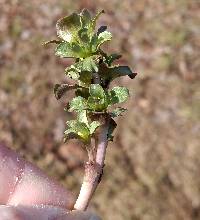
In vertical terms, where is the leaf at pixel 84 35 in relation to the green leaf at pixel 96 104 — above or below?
above

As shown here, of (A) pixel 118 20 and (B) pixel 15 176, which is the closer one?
(B) pixel 15 176

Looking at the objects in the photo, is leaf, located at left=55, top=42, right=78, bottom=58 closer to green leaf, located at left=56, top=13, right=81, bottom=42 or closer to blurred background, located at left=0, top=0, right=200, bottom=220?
green leaf, located at left=56, top=13, right=81, bottom=42

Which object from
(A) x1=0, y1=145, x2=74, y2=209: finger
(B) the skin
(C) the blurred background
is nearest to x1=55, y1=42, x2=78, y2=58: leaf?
(B) the skin

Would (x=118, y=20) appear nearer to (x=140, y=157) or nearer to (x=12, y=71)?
(x=12, y=71)

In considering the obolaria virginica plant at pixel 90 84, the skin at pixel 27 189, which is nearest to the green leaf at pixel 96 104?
the obolaria virginica plant at pixel 90 84

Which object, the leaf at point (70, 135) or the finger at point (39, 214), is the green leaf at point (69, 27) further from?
the finger at point (39, 214)

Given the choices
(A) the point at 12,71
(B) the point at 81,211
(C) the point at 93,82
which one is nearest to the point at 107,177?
(A) the point at 12,71

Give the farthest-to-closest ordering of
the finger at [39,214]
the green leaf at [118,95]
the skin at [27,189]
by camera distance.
Answer: the skin at [27,189], the finger at [39,214], the green leaf at [118,95]
